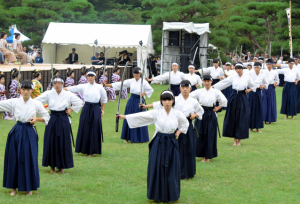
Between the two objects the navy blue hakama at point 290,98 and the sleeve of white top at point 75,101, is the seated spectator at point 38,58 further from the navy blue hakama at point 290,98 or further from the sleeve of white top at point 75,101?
the sleeve of white top at point 75,101

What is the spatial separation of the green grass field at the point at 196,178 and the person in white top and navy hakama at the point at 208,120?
26 cm

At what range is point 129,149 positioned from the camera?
8.05 metres

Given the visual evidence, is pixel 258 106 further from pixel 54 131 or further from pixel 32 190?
pixel 32 190

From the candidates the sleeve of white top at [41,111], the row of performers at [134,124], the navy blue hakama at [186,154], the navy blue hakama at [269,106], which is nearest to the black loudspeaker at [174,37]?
the navy blue hakama at [269,106]

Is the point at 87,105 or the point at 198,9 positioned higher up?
Result: the point at 198,9

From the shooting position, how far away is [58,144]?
6199 millimetres

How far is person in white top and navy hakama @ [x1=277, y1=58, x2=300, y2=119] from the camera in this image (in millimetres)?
12164

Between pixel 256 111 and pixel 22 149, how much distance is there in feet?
21.4

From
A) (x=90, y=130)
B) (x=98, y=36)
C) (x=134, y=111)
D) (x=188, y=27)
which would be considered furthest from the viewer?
(x=188, y=27)

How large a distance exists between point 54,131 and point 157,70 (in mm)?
17561

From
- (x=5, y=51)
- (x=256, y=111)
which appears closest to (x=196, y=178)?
(x=256, y=111)

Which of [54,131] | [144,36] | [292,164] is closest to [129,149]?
[54,131]

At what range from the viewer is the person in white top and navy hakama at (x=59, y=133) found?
6.09 m

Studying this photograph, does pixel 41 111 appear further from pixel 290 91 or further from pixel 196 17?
pixel 196 17
